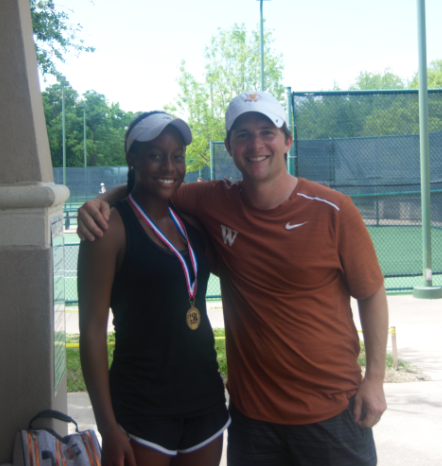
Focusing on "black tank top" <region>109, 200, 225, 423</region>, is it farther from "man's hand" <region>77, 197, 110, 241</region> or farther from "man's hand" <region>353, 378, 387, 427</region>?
"man's hand" <region>353, 378, 387, 427</region>

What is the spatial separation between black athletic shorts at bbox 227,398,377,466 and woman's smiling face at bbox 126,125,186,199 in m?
1.06

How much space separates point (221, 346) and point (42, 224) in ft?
11.6

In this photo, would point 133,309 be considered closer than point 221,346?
Yes

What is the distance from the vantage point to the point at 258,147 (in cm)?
239

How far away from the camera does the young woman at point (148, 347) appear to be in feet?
6.67

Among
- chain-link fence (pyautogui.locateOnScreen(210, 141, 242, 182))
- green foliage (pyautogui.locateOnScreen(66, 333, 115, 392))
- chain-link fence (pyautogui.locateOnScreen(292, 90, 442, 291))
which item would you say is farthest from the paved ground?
chain-link fence (pyautogui.locateOnScreen(210, 141, 242, 182))

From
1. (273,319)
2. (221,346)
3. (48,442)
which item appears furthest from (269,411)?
(221,346)

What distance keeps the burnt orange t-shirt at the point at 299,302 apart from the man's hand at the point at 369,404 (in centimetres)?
5

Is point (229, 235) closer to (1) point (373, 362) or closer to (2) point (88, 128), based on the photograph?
(1) point (373, 362)

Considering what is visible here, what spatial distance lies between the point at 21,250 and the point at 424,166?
6.70 meters

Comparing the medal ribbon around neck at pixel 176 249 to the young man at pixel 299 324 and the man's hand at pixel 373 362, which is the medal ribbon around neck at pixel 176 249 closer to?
the young man at pixel 299 324

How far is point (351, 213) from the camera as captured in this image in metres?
2.27

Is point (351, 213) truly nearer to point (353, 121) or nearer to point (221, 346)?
point (221, 346)

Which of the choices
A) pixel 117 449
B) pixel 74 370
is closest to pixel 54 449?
pixel 117 449
